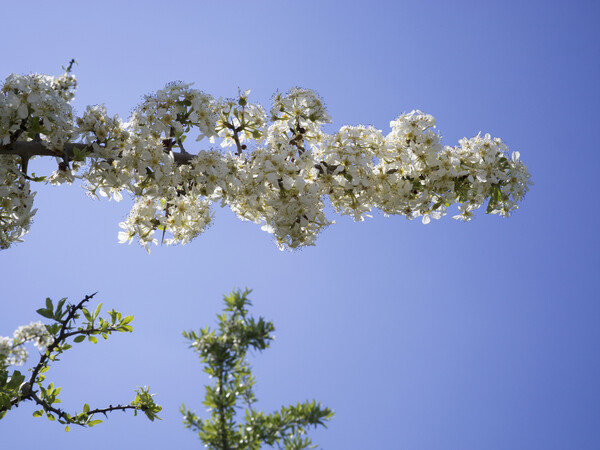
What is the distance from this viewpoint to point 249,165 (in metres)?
3.84

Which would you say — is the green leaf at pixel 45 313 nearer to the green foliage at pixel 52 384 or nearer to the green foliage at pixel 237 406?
the green foliage at pixel 52 384

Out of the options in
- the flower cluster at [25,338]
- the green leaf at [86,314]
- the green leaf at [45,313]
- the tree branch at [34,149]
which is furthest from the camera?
the flower cluster at [25,338]

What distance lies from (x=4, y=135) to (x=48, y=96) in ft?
1.32

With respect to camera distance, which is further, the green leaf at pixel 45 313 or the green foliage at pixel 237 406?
the green foliage at pixel 237 406

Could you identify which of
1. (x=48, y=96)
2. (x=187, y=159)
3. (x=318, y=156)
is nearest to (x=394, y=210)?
(x=318, y=156)

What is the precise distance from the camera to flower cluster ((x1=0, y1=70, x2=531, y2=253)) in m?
3.55

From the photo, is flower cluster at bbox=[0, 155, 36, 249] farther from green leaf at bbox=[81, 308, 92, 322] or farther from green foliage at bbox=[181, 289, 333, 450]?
green foliage at bbox=[181, 289, 333, 450]

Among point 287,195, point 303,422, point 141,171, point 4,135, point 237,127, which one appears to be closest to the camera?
point 4,135

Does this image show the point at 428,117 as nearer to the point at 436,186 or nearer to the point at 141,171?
the point at 436,186

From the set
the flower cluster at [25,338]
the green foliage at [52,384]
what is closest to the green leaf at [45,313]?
the green foliage at [52,384]

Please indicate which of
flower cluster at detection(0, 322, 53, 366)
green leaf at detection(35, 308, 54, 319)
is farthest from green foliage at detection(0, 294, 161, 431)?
flower cluster at detection(0, 322, 53, 366)

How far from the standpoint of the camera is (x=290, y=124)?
13.8 ft

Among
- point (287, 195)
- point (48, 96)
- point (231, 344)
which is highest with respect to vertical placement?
point (231, 344)

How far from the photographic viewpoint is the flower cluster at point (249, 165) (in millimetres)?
3547
